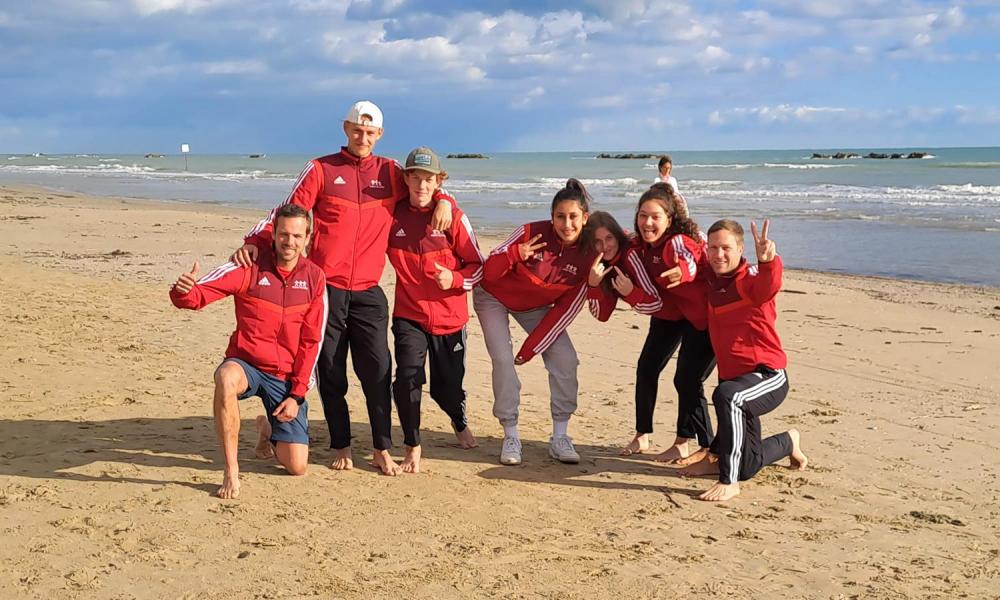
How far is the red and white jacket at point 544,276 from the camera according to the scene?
5637 millimetres

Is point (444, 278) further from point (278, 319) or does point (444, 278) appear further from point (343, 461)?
point (343, 461)

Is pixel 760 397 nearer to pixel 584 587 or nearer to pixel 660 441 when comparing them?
pixel 660 441

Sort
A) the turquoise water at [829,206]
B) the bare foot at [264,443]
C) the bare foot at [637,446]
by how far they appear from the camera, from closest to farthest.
Answer: the bare foot at [264,443] < the bare foot at [637,446] < the turquoise water at [829,206]

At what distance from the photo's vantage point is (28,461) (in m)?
5.23

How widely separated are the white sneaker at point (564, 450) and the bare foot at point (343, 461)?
3.99 feet

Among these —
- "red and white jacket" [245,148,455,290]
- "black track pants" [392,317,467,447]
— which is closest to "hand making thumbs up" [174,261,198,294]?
"red and white jacket" [245,148,455,290]

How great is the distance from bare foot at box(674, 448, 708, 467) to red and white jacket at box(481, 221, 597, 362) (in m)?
1.06

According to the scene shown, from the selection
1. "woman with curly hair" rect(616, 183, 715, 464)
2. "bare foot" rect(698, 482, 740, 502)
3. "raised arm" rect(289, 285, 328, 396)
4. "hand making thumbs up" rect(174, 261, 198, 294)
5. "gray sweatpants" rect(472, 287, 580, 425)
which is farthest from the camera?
"gray sweatpants" rect(472, 287, 580, 425)

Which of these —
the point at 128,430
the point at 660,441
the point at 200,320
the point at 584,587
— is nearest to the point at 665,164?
the point at 200,320

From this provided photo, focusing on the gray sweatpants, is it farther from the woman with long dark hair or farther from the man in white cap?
the man in white cap

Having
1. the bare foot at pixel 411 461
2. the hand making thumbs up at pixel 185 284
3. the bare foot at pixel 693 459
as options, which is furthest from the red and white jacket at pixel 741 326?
the hand making thumbs up at pixel 185 284

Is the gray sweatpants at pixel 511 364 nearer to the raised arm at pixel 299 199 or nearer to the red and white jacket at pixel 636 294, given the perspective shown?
the red and white jacket at pixel 636 294

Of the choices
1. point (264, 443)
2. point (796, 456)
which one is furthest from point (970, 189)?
point (264, 443)

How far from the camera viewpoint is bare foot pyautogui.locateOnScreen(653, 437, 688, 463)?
18.9ft
